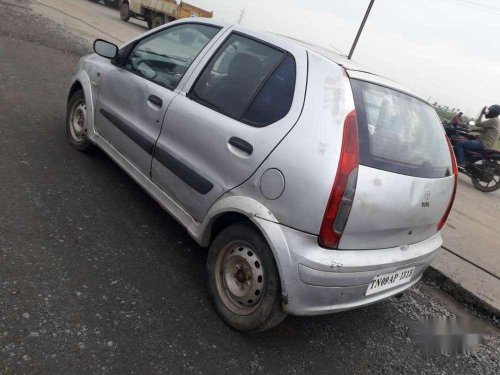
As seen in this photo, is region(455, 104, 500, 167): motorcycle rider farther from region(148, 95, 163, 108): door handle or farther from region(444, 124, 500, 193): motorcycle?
region(148, 95, 163, 108): door handle

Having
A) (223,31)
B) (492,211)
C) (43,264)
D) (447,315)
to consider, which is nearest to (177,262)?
(43,264)

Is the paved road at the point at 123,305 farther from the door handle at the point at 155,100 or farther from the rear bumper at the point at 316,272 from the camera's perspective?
the door handle at the point at 155,100

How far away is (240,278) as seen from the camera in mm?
2566

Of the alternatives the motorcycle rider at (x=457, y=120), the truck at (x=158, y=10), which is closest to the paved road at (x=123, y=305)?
the motorcycle rider at (x=457, y=120)

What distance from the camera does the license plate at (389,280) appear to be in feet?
8.04

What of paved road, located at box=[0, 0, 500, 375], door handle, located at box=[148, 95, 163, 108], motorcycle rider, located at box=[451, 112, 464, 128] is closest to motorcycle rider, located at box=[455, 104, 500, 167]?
motorcycle rider, located at box=[451, 112, 464, 128]

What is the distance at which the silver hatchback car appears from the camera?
86.3 inches

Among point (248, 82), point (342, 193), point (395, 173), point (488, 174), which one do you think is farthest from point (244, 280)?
point (488, 174)

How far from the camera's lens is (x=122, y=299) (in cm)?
255

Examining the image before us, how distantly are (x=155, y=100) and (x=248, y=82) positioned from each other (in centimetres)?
86

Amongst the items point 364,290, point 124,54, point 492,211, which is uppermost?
point 124,54

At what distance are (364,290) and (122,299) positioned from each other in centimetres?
146

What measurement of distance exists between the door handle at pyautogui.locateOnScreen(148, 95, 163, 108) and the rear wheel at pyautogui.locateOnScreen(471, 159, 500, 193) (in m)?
7.92

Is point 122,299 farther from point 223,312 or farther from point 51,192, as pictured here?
point 51,192
